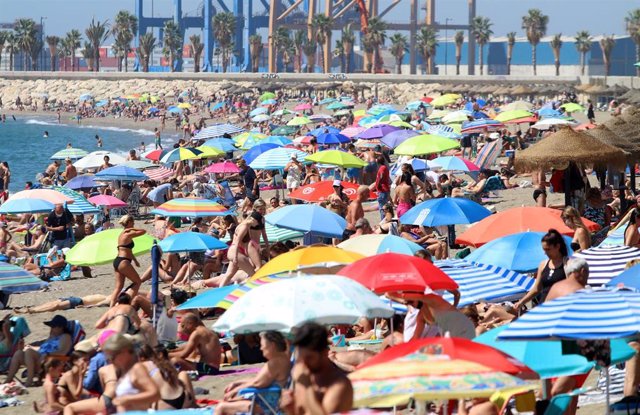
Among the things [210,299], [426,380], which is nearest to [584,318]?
[426,380]

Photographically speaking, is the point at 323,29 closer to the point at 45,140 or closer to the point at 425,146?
the point at 45,140

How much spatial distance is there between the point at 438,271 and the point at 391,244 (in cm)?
229

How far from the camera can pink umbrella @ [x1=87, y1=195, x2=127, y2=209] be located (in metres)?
21.0

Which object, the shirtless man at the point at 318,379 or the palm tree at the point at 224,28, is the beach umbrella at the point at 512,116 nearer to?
the shirtless man at the point at 318,379

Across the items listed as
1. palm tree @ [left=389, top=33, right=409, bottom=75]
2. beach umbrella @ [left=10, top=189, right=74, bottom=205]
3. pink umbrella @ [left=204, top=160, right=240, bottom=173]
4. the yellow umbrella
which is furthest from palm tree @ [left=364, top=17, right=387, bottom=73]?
the yellow umbrella

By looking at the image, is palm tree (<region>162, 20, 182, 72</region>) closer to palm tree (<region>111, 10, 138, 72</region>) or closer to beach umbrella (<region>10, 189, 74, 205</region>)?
palm tree (<region>111, 10, 138, 72</region>)

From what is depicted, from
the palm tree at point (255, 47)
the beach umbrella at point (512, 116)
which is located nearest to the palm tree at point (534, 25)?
the palm tree at point (255, 47)

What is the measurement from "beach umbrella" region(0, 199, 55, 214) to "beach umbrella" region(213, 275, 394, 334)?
37.5 ft

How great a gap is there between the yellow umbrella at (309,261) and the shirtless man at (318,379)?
4.19 metres

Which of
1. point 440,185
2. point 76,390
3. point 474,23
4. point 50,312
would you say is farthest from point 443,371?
point 474,23

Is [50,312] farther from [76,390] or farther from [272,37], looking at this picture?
[272,37]

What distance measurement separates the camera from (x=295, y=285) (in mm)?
7500

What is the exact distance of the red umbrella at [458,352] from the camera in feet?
19.9

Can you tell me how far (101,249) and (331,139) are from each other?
13.7 meters
